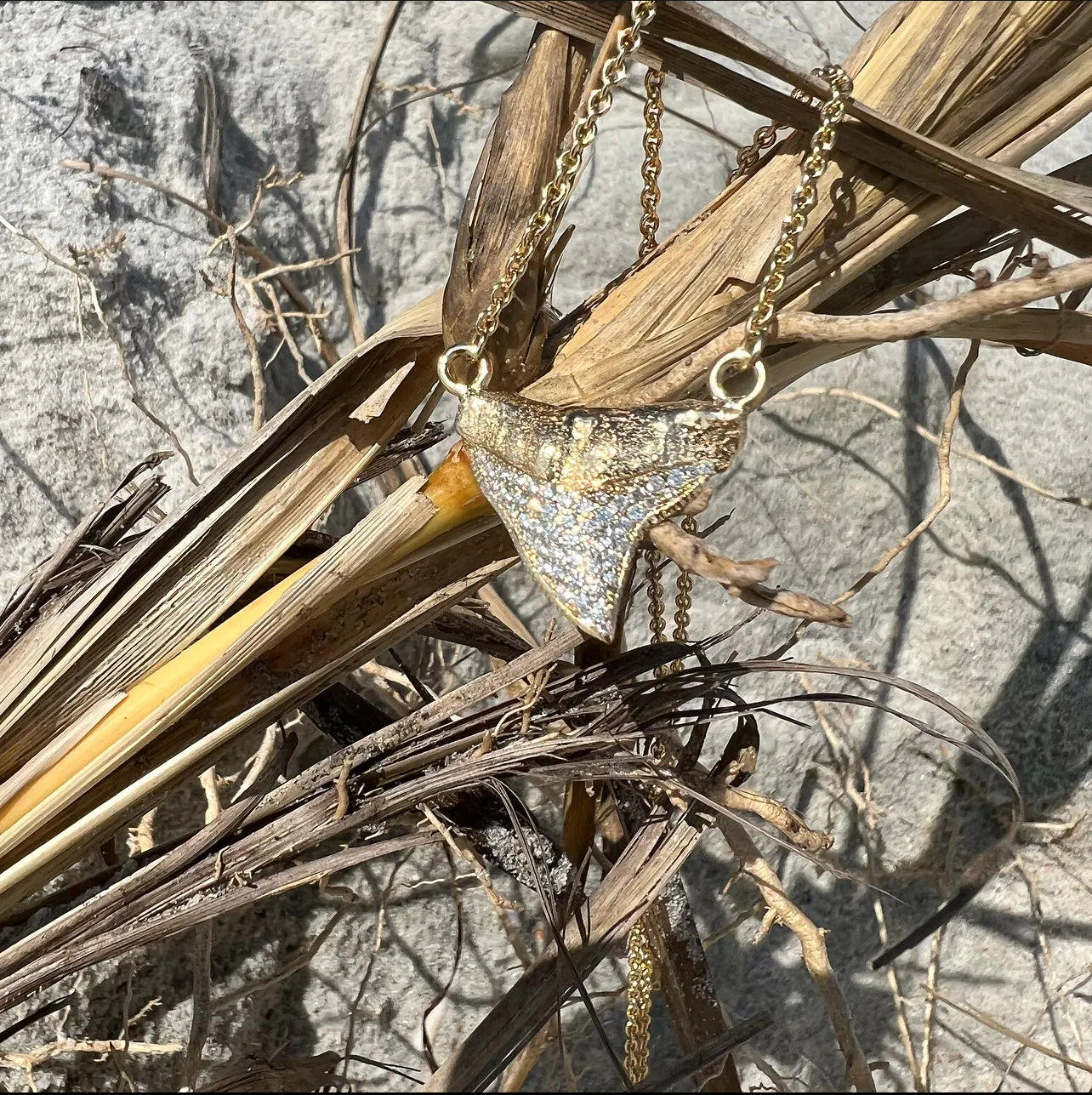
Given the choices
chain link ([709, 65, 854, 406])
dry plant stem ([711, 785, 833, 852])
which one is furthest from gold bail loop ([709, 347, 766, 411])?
dry plant stem ([711, 785, 833, 852])

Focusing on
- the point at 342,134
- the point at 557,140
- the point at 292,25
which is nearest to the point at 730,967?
the point at 557,140

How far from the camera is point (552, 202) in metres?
0.49

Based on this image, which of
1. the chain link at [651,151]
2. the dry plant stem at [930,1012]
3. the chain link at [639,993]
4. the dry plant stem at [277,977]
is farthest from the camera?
the dry plant stem at [930,1012]

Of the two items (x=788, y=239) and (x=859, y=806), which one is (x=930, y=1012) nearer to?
(x=859, y=806)

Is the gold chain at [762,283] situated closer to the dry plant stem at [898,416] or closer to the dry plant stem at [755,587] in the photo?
the dry plant stem at [755,587]

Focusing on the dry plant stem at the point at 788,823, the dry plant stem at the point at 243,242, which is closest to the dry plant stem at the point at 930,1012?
the dry plant stem at the point at 788,823

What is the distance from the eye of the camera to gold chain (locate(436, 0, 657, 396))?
46cm

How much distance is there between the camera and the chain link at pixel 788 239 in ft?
1.48

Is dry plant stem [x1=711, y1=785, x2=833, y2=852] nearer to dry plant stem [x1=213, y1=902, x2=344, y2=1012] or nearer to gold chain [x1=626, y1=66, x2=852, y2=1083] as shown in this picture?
gold chain [x1=626, y1=66, x2=852, y2=1083]

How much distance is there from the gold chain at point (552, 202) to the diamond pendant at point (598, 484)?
0.06 m

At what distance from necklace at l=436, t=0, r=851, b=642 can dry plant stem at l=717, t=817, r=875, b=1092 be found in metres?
0.19

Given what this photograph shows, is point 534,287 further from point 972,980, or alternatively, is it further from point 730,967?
point 972,980

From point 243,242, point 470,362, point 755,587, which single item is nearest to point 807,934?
point 755,587

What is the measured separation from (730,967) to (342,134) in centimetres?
91
